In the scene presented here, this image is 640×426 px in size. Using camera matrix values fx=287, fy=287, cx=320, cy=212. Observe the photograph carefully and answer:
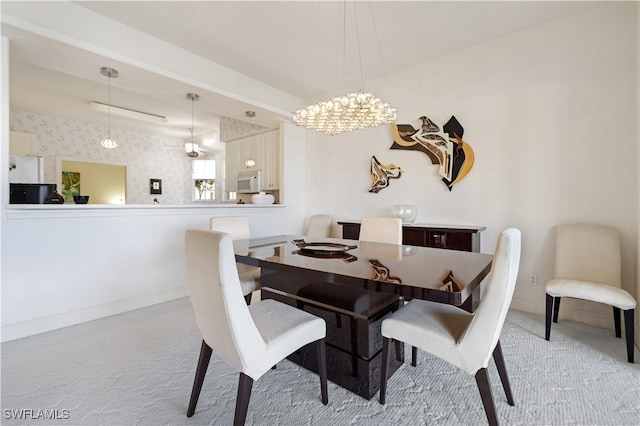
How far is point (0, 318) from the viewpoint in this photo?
2.24 metres

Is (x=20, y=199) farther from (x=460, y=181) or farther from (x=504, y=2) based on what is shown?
(x=504, y=2)

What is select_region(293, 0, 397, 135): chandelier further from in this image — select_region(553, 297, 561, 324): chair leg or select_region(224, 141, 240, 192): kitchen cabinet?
select_region(224, 141, 240, 192): kitchen cabinet

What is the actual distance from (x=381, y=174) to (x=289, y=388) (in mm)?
2825

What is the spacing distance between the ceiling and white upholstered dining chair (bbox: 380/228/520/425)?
236 cm

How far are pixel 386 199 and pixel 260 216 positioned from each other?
5.94 feet

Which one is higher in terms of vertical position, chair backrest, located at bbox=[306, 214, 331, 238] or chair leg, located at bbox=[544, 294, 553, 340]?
chair backrest, located at bbox=[306, 214, 331, 238]

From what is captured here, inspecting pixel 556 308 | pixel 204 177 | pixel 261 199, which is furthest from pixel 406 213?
pixel 204 177

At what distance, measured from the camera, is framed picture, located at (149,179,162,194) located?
22.9 feet

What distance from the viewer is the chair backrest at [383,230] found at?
8.37ft

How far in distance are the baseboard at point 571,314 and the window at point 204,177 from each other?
691 cm

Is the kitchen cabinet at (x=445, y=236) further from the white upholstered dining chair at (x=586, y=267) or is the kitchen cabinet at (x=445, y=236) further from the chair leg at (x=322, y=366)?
the chair leg at (x=322, y=366)

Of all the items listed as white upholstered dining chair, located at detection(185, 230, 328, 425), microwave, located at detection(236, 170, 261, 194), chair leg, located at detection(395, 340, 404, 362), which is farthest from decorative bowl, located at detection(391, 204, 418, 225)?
microwave, located at detection(236, 170, 261, 194)

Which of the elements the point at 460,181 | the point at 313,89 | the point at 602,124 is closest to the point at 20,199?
the point at 313,89

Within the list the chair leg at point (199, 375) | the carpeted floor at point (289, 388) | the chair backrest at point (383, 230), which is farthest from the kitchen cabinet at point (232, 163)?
the chair leg at point (199, 375)
